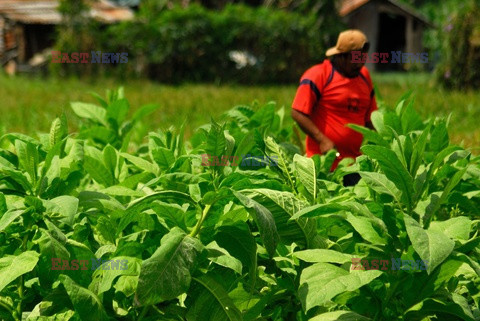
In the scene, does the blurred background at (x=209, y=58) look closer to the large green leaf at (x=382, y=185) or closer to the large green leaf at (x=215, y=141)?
the large green leaf at (x=215, y=141)

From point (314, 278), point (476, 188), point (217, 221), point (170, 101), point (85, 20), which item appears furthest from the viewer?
point (85, 20)

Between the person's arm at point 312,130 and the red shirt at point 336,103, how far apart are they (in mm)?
97

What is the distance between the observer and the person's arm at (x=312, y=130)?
465 centimetres

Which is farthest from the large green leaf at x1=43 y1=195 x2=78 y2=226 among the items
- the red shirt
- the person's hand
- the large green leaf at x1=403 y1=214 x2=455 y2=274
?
the red shirt

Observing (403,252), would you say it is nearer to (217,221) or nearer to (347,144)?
(217,221)

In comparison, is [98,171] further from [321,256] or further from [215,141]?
[321,256]

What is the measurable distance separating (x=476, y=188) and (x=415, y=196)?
680 millimetres

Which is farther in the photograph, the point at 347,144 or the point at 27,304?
the point at 347,144

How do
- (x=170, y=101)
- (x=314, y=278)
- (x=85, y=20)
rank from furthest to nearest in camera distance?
(x=85, y=20) → (x=170, y=101) → (x=314, y=278)

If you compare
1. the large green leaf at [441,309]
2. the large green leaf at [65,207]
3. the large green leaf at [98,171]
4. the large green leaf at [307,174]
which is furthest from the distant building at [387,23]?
the large green leaf at [65,207]

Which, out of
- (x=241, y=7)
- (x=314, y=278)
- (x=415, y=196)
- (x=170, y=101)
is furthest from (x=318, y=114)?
(x=241, y=7)

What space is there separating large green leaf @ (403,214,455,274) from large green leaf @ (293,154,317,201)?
0.41m

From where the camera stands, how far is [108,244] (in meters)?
2.34

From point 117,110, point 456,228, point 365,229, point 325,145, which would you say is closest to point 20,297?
point 365,229
